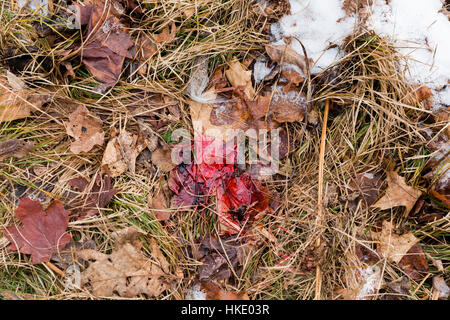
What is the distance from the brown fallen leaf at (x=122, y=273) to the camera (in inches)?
80.5

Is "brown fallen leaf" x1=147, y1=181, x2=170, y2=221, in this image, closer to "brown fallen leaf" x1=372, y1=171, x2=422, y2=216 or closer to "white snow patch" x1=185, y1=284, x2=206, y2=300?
"white snow patch" x1=185, y1=284, x2=206, y2=300

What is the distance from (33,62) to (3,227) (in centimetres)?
103

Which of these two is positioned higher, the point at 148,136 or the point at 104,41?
the point at 104,41

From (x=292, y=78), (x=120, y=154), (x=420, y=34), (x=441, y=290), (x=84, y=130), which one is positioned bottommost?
(x=441, y=290)

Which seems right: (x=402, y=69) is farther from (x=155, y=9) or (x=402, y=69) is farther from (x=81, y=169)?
(x=81, y=169)

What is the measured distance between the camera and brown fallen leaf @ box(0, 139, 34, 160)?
2141 mm

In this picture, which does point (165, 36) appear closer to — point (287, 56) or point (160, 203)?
point (287, 56)

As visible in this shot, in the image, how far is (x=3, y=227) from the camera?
210 centimetres

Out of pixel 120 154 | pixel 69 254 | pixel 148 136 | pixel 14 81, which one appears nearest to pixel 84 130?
pixel 120 154

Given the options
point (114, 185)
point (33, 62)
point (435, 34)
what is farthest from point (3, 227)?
point (435, 34)

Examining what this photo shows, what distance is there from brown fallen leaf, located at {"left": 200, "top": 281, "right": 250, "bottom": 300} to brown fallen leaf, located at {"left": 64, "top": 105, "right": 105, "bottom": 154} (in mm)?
1092

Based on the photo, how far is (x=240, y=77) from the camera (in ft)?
7.29

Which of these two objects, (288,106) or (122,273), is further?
(288,106)

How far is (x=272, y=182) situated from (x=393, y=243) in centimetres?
82
